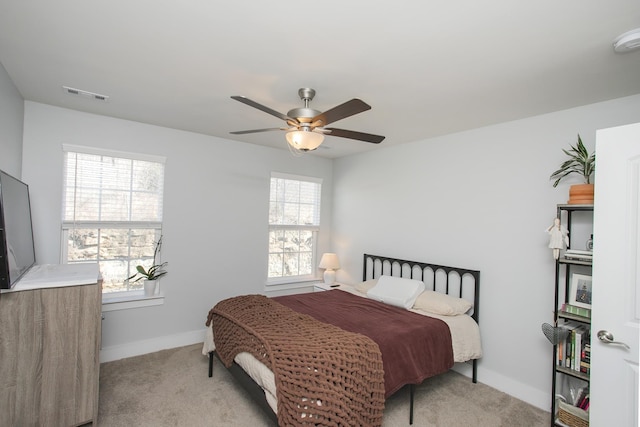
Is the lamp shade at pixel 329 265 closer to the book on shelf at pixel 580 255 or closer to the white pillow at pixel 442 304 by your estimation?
the white pillow at pixel 442 304

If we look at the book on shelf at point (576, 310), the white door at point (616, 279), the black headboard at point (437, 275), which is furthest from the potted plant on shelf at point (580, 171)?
the black headboard at point (437, 275)

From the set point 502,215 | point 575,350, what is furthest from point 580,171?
point 575,350

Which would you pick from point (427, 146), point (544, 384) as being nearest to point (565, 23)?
point (427, 146)

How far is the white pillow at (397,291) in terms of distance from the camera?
3322 millimetres

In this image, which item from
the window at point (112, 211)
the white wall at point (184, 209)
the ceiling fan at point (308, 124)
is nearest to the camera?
the ceiling fan at point (308, 124)

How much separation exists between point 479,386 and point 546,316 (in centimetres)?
93

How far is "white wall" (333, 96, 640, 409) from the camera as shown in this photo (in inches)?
109

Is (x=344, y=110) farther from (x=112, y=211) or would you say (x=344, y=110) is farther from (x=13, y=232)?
(x=112, y=211)

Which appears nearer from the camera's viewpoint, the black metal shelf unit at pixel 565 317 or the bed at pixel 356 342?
the bed at pixel 356 342

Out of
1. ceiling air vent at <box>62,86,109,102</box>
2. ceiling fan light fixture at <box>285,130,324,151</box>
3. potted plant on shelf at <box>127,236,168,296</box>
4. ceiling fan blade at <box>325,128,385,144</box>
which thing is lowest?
potted plant on shelf at <box>127,236,168,296</box>

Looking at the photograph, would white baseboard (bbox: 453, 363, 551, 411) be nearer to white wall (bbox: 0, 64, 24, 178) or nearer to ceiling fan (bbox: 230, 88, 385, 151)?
ceiling fan (bbox: 230, 88, 385, 151)

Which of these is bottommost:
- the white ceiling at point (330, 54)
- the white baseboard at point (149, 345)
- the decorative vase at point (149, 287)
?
the white baseboard at point (149, 345)

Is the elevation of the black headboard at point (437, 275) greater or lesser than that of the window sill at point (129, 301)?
greater

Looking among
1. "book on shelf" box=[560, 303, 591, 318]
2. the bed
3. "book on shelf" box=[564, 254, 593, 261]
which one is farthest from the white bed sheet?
"book on shelf" box=[564, 254, 593, 261]
